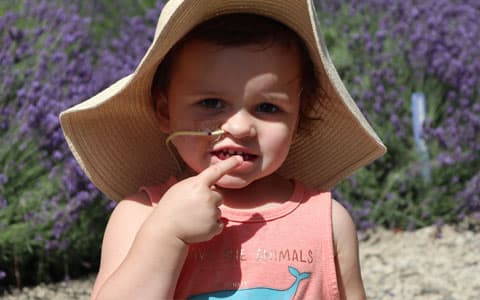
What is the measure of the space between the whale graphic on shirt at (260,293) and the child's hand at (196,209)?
17 centimetres

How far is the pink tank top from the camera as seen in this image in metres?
2.34

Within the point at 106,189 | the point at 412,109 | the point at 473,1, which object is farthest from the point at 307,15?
the point at 473,1

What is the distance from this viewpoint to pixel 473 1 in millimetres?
5766

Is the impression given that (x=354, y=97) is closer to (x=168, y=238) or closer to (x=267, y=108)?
(x=267, y=108)

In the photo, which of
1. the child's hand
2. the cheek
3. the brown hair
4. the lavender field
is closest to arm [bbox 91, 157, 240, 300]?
the child's hand

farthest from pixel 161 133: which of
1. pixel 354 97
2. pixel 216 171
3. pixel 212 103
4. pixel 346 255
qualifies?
pixel 354 97

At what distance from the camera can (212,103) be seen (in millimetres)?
2320

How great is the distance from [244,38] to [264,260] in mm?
540

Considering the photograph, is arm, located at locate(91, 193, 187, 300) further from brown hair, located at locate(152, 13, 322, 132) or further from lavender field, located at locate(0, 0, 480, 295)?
lavender field, located at locate(0, 0, 480, 295)

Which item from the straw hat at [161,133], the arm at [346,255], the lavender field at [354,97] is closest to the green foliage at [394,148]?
the lavender field at [354,97]

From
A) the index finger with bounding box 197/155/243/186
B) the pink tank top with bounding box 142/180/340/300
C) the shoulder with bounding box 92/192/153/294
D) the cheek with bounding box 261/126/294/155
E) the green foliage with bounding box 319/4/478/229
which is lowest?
the green foliage with bounding box 319/4/478/229

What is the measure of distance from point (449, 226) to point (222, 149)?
9.35 ft

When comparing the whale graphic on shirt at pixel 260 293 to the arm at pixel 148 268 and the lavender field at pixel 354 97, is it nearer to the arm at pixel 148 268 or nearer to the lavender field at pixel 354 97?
the arm at pixel 148 268

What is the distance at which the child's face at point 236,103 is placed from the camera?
2.29 metres
